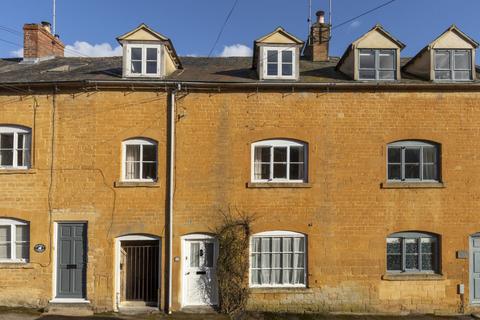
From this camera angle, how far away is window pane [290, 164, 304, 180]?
13.3 metres

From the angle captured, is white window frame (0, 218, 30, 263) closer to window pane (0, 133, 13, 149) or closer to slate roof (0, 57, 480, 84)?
window pane (0, 133, 13, 149)

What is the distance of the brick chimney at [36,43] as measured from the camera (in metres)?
16.9

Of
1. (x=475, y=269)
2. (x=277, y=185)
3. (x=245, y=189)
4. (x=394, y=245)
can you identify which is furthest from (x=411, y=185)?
(x=245, y=189)

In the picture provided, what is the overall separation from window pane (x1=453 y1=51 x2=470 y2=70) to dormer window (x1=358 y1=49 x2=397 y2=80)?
6.80ft

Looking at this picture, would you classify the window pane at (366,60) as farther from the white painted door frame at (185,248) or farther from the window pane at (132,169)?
the window pane at (132,169)

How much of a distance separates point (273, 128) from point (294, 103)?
1.09 metres

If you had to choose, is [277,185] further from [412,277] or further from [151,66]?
[151,66]

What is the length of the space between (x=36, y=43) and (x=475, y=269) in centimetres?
1857

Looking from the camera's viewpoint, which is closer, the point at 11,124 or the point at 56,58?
the point at 11,124

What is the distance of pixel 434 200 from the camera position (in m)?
13.1

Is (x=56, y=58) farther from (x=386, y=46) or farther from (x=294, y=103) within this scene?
(x=386, y=46)

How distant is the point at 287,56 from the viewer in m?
13.9

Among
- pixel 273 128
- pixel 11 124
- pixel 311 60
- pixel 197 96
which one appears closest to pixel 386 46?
pixel 311 60

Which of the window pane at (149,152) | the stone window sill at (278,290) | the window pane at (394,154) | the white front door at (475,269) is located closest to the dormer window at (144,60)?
the window pane at (149,152)
